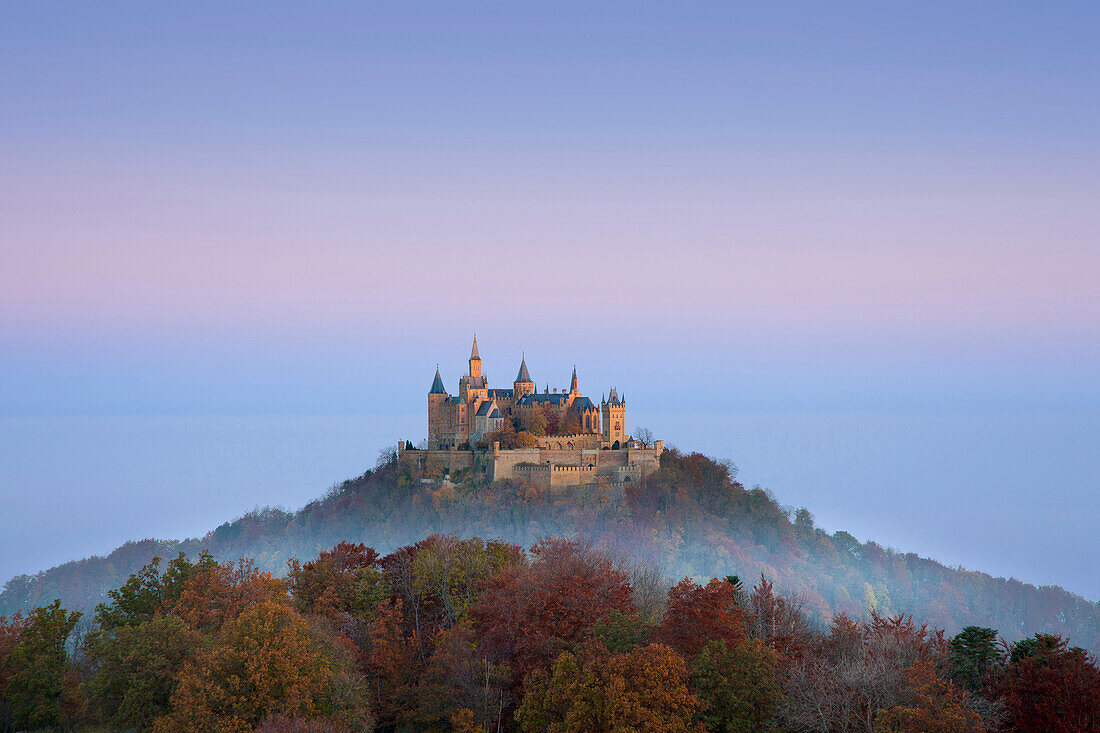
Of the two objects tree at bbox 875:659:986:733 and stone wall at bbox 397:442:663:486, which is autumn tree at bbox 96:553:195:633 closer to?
tree at bbox 875:659:986:733

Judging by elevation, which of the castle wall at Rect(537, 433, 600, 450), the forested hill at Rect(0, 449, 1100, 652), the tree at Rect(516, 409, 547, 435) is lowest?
the forested hill at Rect(0, 449, 1100, 652)

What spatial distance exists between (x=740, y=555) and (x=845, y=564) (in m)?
23.8

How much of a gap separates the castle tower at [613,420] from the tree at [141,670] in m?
57.6

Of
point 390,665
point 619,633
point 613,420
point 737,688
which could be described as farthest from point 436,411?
point 737,688

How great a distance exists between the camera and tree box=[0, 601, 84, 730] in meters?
30.5

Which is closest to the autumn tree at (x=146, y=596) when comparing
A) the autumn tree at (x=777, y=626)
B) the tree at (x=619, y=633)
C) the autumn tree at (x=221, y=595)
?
the autumn tree at (x=221, y=595)

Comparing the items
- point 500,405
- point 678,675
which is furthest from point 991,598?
point 678,675

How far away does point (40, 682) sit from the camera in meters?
30.5

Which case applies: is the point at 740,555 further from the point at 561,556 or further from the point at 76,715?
the point at 76,715

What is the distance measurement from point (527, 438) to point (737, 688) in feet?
187

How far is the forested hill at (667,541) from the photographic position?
80562mm

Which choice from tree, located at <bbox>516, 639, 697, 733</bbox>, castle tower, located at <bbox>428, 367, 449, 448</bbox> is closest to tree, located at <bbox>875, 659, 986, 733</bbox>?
tree, located at <bbox>516, 639, 697, 733</bbox>

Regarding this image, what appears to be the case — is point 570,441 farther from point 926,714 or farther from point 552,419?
point 926,714

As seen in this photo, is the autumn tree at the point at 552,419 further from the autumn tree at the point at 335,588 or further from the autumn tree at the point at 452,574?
the autumn tree at the point at 335,588
